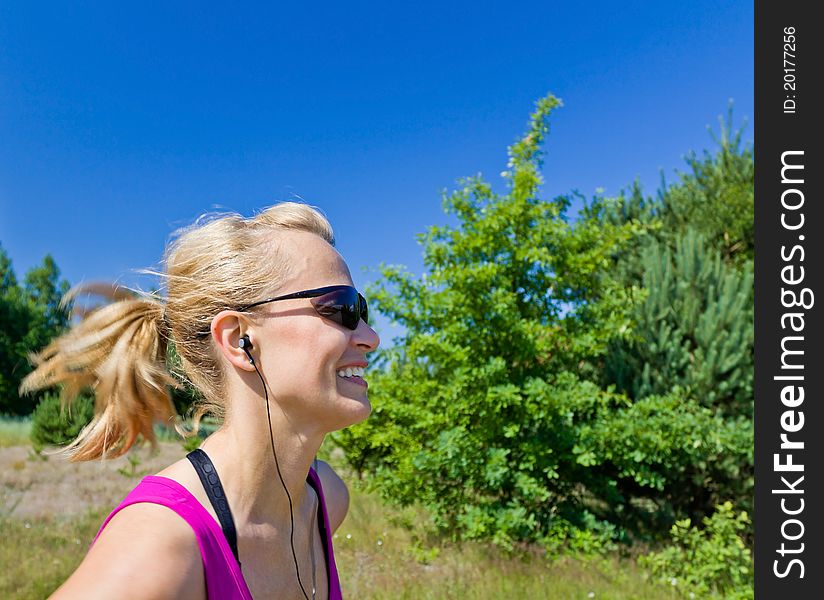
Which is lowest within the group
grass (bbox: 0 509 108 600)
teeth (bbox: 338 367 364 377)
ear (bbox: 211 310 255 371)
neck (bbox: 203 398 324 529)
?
grass (bbox: 0 509 108 600)

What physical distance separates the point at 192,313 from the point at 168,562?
2.20 ft

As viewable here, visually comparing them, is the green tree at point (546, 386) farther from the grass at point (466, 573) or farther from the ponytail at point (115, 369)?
the ponytail at point (115, 369)

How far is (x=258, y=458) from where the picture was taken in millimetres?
1590

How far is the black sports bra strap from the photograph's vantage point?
56.8 inches

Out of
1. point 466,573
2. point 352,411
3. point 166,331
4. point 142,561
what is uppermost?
point 166,331

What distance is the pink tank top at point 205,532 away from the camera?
1.32m

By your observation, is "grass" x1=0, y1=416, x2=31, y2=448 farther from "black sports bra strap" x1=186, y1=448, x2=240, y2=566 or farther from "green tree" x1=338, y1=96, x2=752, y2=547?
"black sports bra strap" x1=186, y1=448, x2=240, y2=566

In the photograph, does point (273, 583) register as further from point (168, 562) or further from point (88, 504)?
point (88, 504)

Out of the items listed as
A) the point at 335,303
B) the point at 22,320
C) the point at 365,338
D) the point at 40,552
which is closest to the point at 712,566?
the point at 365,338

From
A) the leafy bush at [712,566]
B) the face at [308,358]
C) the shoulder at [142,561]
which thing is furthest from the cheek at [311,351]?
the leafy bush at [712,566]

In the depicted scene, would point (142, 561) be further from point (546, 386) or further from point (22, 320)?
point (22, 320)

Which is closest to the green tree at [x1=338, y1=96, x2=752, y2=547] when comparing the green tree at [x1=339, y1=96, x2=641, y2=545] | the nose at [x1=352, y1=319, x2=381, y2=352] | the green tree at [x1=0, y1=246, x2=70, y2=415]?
the green tree at [x1=339, y1=96, x2=641, y2=545]

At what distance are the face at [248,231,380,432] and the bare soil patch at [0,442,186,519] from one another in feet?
19.3

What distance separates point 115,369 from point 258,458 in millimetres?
532
